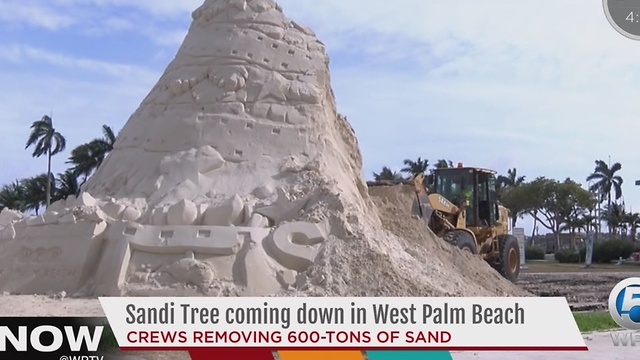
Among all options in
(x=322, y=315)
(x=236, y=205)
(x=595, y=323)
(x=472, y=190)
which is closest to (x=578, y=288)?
(x=472, y=190)

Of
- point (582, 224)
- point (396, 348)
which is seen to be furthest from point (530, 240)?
point (396, 348)

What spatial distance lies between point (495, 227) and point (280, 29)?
7.18 metres

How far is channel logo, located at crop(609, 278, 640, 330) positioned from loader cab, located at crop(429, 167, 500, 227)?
823 centimetres

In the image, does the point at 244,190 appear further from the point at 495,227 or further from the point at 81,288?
the point at 495,227

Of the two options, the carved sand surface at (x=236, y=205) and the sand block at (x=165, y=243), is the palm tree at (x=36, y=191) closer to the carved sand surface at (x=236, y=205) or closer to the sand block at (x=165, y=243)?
the carved sand surface at (x=236, y=205)

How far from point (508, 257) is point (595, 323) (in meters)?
6.25

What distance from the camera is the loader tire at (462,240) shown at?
15.9m

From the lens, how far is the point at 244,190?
12531 millimetres

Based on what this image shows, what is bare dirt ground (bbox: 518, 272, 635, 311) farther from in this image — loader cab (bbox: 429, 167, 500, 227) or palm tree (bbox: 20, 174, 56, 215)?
palm tree (bbox: 20, 174, 56, 215)

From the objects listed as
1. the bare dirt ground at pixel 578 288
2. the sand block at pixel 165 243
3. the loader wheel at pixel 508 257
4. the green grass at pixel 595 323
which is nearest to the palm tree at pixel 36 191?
the bare dirt ground at pixel 578 288

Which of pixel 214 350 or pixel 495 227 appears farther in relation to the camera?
pixel 495 227

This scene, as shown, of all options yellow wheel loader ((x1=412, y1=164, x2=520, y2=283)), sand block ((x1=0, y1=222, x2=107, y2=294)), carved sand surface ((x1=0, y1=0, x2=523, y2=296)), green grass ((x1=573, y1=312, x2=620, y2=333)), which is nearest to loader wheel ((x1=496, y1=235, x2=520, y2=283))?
yellow wheel loader ((x1=412, y1=164, x2=520, y2=283))

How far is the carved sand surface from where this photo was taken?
11141 mm

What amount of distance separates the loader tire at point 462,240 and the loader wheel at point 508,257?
162cm
